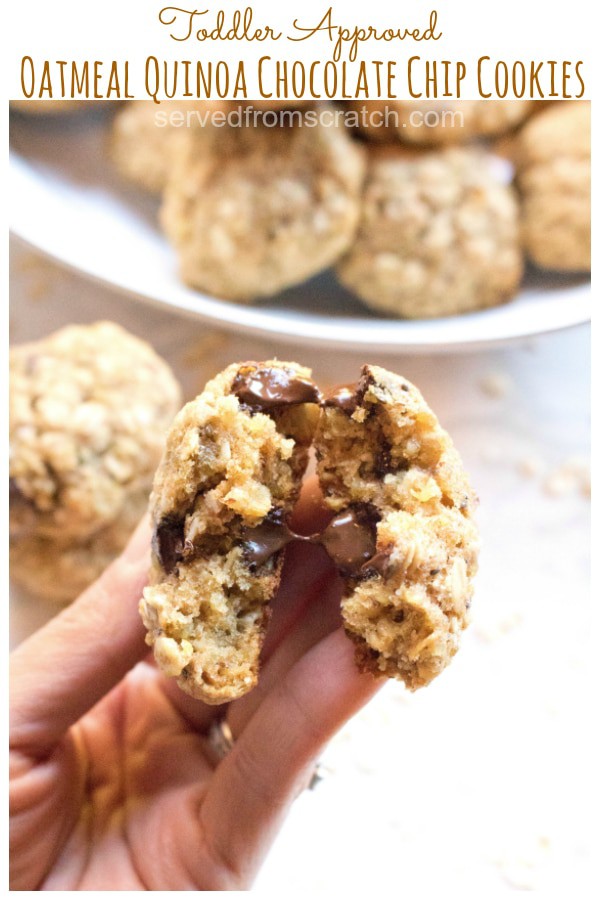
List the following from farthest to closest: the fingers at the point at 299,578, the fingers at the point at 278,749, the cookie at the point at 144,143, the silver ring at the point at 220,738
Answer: the cookie at the point at 144,143 → the silver ring at the point at 220,738 → the fingers at the point at 299,578 → the fingers at the point at 278,749

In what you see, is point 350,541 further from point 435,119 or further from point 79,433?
point 435,119

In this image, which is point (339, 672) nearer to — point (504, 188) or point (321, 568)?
point (321, 568)

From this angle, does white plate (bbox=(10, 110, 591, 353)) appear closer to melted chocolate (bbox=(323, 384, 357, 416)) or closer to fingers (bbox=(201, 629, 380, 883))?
melted chocolate (bbox=(323, 384, 357, 416))

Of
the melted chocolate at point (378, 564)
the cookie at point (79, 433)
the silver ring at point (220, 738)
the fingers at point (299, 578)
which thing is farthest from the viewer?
the cookie at point (79, 433)

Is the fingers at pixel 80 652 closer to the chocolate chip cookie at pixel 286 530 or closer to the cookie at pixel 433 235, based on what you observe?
the chocolate chip cookie at pixel 286 530

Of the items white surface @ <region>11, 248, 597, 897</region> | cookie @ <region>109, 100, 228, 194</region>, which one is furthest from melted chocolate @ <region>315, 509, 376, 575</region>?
cookie @ <region>109, 100, 228, 194</region>

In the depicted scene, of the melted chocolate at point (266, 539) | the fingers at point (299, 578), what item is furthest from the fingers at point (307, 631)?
the melted chocolate at point (266, 539)
